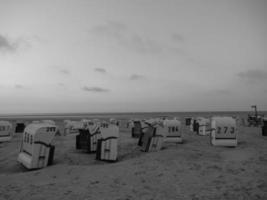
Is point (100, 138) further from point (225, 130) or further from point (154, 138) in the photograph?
point (225, 130)

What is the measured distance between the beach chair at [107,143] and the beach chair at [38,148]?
2.21 meters

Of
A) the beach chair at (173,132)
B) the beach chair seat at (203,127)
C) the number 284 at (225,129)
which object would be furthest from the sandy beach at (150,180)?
the beach chair seat at (203,127)

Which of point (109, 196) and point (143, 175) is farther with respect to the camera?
point (143, 175)

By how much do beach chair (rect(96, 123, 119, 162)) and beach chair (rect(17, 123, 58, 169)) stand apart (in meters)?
2.21

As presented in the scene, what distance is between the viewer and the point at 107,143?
9562 mm

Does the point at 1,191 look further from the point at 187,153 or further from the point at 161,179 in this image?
the point at 187,153

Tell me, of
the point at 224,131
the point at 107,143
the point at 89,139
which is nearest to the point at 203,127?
the point at 224,131

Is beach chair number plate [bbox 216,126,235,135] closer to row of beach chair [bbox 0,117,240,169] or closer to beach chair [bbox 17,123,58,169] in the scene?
row of beach chair [bbox 0,117,240,169]

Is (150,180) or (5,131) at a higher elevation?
(5,131)

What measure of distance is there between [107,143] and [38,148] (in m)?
3.00

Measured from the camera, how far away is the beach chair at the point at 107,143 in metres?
9.52

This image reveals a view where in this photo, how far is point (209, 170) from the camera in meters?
7.26

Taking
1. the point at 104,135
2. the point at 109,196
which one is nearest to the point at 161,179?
the point at 109,196

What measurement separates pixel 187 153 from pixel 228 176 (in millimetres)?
3638
